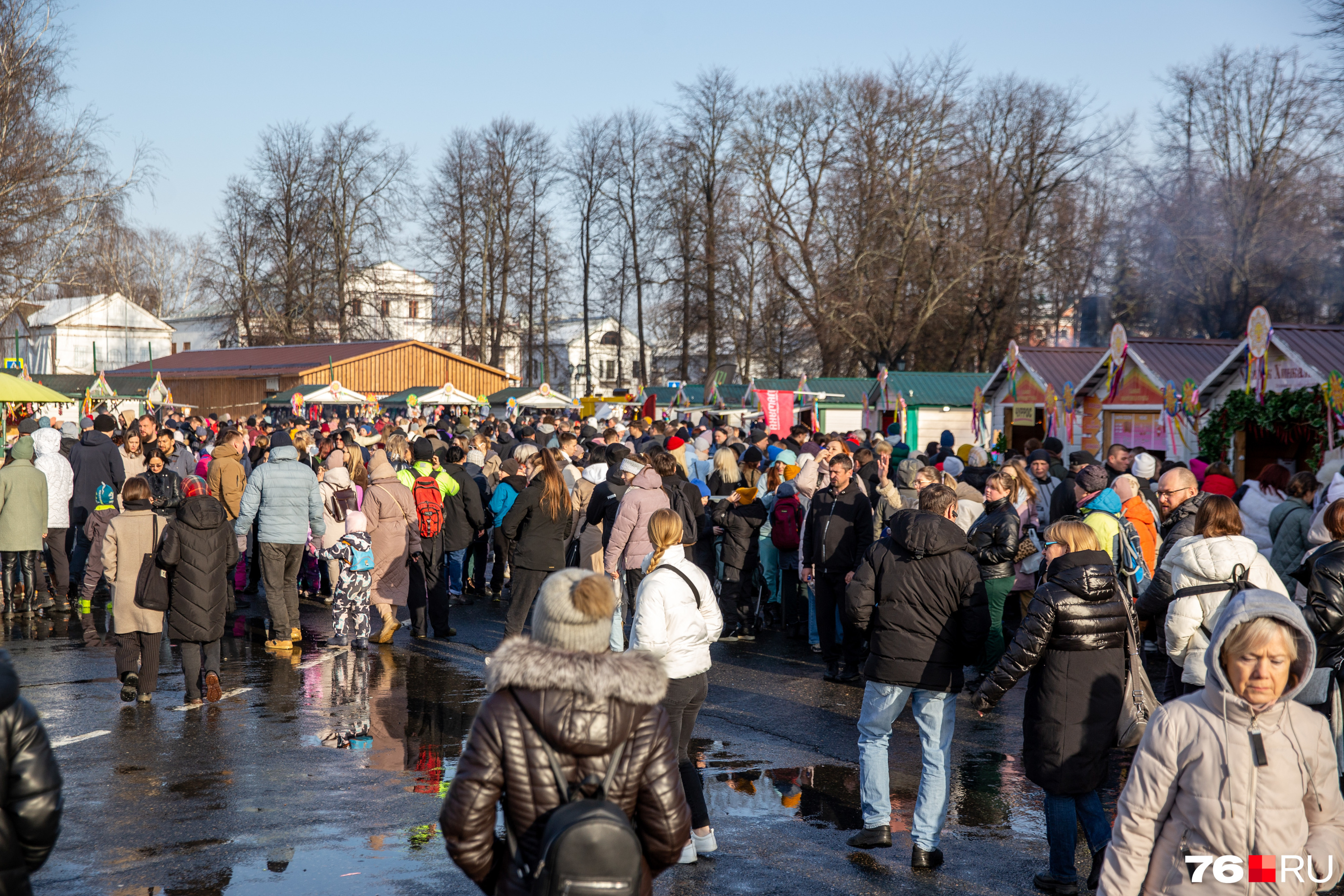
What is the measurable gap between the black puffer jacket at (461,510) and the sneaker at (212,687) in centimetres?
364

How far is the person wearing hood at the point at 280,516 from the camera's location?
9859 millimetres

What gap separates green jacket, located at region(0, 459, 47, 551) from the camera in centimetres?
1127

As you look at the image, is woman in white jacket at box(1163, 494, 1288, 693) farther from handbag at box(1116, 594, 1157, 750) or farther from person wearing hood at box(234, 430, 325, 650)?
person wearing hood at box(234, 430, 325, 650)

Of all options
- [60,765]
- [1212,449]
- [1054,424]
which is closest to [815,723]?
[60,765]

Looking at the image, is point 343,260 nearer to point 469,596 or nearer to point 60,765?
point 469,596

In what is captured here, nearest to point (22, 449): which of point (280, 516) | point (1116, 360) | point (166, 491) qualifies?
point (166, 491)

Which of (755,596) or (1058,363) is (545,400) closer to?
(1058,363)

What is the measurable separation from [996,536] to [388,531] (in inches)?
209

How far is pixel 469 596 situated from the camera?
1334cm

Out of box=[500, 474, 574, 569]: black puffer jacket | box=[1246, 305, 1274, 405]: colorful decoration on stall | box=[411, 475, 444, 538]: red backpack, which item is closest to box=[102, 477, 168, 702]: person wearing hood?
box=[500, 474, 574, 569]: black puffer jacket

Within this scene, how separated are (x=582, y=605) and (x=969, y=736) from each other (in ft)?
17.1

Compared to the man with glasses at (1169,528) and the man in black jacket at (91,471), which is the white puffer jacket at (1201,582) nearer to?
the man with glasses at (1169,528)

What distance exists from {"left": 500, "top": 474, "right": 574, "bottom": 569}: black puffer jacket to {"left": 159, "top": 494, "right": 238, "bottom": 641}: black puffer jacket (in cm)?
214

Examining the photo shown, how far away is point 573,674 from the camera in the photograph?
2.95 metres
